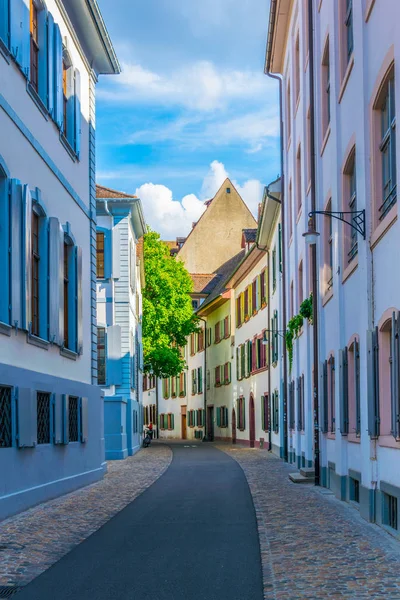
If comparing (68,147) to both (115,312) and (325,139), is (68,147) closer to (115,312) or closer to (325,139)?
(325,139)

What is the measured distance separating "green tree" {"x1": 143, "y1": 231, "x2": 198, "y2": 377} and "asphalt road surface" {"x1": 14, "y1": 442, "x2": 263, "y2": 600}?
32.5 meters

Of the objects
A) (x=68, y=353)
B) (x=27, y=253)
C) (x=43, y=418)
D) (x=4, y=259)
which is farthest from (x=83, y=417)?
(x=4, y=259)

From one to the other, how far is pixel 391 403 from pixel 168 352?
Result: 3803 centimetres

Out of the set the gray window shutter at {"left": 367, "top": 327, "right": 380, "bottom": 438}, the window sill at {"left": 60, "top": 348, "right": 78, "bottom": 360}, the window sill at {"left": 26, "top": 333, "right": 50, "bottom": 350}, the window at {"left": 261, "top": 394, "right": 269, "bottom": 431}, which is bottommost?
the window at {"left": 261, "top": 394, "right": 269, "bottom": 431}

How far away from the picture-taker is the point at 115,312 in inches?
1302

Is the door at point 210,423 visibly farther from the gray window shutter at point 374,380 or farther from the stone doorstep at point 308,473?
the gray window shutter at point 374,380

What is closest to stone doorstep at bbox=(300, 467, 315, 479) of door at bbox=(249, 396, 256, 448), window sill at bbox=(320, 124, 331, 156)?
window sill at bbox=(320, 124, 331, 156)

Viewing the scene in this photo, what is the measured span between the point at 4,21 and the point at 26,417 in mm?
6018

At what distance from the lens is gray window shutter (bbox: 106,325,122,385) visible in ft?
105

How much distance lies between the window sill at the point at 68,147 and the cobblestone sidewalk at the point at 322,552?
26.2 ft

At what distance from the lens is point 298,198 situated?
25.0 meters

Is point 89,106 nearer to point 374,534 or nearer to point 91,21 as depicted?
point 91,21

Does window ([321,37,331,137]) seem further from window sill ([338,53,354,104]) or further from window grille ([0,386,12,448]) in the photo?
window grille ([0,386,12,448])

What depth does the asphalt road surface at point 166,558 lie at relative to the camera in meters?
7.80
